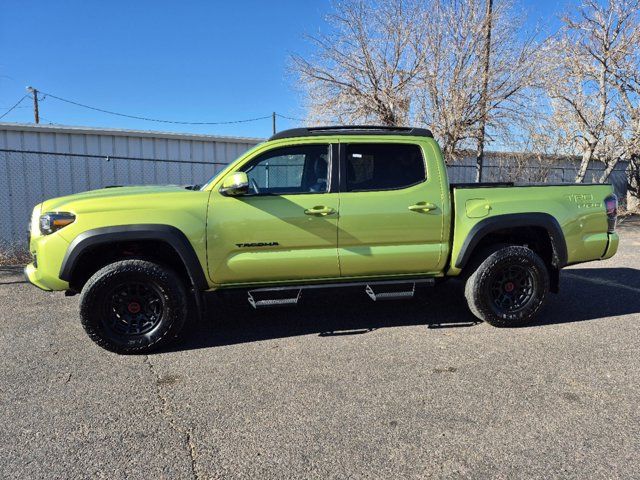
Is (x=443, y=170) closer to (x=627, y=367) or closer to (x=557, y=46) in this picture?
(x=627, y=367)

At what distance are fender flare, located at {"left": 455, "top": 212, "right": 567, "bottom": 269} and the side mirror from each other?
2191 millimetres

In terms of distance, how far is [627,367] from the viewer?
147 inches

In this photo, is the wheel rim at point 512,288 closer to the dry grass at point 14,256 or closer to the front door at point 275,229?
the front door at point 275,229

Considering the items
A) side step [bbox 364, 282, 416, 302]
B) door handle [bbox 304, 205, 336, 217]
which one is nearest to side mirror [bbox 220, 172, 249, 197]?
door handle [bbox 304, 205, 336, 217]

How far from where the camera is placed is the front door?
13.4 ft

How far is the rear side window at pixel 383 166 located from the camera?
4.45 meters

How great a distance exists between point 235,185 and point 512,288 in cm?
301

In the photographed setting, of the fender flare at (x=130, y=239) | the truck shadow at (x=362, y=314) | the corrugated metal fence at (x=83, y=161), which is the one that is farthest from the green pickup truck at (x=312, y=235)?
the corrugated metal fence at (x=83, y=161)

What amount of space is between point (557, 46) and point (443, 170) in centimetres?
1207

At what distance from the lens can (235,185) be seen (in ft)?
13.0

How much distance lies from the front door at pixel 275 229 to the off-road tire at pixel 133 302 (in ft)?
1.33

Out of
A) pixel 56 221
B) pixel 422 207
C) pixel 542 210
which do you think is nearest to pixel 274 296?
pixel 422 207

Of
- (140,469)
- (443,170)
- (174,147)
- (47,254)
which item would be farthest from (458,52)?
(140,469)

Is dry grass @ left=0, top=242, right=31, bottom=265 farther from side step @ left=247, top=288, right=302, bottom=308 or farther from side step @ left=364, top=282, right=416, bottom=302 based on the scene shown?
side step @ left=364, top=282, right=416, bottom=302
